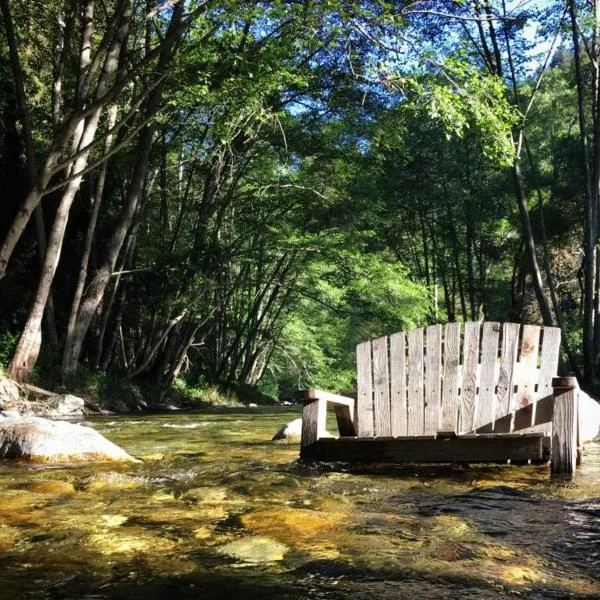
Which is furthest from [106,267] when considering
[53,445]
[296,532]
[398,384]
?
[296,532]

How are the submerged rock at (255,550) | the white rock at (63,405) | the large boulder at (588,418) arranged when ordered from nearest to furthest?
1. the submerged rock at (255,550)
2. the large boulder at (588,418)
3. the white rock at (63,405)

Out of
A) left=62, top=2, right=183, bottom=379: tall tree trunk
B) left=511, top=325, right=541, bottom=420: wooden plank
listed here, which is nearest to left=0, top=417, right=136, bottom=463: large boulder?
left=511, top=325, right=541, bottom=420: wooden plank

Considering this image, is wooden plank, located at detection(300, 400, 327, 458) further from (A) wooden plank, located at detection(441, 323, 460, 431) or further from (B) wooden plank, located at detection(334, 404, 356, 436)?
(A) wooden plank, located at detection(441, 323, 460, 431)

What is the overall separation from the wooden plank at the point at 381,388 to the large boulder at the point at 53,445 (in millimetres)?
1814

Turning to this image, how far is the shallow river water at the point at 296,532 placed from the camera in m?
1.87

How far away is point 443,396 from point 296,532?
2026 mm

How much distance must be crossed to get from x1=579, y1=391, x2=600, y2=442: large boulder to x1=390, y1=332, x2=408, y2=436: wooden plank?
6.97 ft

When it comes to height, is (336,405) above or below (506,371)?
below

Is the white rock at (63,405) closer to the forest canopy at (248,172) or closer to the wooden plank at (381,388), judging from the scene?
the forest canopy at (248,172)

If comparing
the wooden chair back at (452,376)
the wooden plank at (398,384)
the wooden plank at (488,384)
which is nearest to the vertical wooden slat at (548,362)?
the wooden chair back at (452,376)

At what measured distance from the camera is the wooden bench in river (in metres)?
3.91

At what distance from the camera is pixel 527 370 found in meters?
4.05

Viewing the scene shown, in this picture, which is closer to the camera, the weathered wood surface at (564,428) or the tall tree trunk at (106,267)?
the weathered wood surface at (564,428)

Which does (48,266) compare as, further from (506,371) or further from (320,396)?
(506,371)
